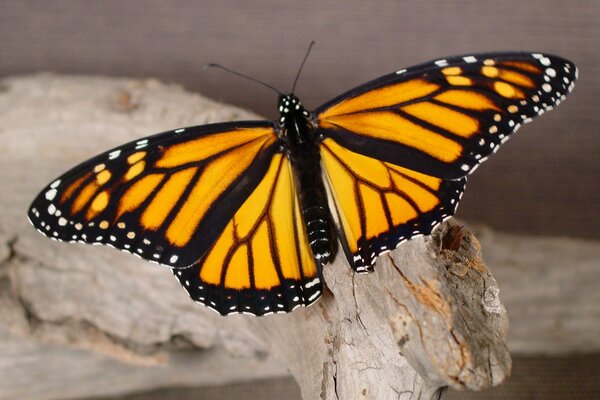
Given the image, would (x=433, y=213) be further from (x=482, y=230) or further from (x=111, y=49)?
(x=111, y=49)

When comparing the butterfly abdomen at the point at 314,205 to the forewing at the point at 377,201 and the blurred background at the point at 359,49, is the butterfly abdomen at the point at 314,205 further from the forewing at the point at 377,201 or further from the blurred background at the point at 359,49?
the blurred background at the point at 359,49

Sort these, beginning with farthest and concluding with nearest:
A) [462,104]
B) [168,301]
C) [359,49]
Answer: [359,49] < [168,301] < [462,104]

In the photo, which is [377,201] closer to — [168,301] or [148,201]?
[148,201]

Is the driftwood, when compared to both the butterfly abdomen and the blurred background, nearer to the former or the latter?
the butterfly abdomen

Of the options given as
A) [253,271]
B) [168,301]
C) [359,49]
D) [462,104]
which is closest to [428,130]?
[462,104]

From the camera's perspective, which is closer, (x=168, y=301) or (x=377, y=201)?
(x=377, y=201)

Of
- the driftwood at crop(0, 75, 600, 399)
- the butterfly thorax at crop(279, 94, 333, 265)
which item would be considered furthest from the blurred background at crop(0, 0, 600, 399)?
the butterfly thorax at crop(279, 94, 333, 265)

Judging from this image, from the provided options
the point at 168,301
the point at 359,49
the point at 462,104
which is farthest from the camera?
the point at 359,49
